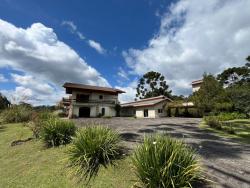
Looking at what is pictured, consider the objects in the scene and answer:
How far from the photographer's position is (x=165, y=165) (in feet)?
17.3

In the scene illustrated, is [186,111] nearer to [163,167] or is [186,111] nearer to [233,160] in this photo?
[233,160]

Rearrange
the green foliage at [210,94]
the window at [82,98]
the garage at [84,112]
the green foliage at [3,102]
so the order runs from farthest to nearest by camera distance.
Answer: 1. the window at [82,98]
2. the garage at [84,112]
3. the green foliage at [3,102]
4. the green foliage at [210,94]

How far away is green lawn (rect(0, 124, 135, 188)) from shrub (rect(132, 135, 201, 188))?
34.2 inches

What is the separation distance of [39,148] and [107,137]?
202 inches

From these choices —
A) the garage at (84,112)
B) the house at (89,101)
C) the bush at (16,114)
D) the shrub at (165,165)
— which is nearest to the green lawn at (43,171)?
the shrub at (165,165)

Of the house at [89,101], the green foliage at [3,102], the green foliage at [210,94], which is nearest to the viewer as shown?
the green foliage at [210,94]

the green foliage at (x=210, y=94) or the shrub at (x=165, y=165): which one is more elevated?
the green foliage at (x=210, y=94)

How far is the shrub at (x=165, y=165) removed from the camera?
5.11 m

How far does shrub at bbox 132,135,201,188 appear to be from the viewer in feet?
16.8

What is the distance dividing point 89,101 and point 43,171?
31.9 m

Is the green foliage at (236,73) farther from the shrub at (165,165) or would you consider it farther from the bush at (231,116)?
the shrub at (165,165)

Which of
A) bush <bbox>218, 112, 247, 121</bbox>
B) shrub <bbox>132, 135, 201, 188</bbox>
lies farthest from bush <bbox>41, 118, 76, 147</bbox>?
bush <bbox>218, 112, 247, 121</bbox>

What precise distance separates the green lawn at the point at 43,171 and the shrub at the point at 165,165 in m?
0.87

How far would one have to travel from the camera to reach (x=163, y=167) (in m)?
5.23
